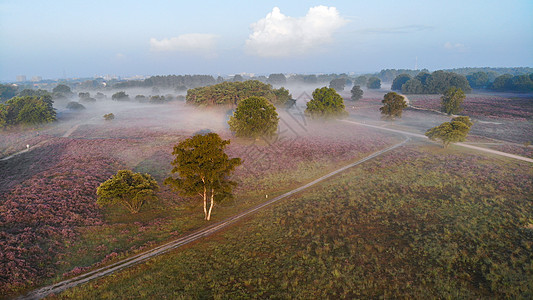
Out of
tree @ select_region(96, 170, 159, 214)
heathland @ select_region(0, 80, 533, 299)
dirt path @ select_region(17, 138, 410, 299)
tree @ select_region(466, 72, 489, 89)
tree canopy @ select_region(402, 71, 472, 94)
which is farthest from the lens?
tree @ select_region(466, 72, 489, 89)

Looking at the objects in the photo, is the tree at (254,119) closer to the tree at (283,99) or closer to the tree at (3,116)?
the tree at (283,99)

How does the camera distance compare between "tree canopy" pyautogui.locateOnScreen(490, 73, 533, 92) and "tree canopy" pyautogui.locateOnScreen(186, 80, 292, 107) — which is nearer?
"tree canopy" pyautogui.locateOnScreen(186, 80, 292, 107)

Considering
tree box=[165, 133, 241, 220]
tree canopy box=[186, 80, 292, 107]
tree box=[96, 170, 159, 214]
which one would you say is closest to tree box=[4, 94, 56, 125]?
tree canopy box=[186, 80, 292, 107]

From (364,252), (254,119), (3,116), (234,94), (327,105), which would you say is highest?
(234,94)

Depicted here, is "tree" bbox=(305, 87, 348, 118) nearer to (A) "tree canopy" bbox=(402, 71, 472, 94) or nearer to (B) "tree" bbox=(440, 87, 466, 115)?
(B) "tree" bbox=(440, 87, 466, 115)

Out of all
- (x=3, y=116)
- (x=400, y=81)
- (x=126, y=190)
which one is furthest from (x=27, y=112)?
(x=400, y=81)

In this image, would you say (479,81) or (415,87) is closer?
(415,87)

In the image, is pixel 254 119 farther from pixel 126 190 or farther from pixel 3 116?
pixel 3 116
